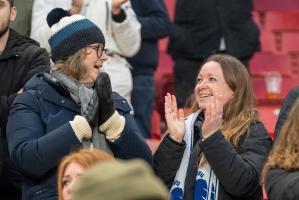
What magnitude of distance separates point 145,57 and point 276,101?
199 centimetres

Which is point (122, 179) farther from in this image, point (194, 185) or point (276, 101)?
point (276, 101)

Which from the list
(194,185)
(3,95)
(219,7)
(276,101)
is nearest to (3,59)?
(3,95)

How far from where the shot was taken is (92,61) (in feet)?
17.9

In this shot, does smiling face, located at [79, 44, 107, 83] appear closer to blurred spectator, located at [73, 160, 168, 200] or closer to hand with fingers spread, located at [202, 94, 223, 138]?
hand with fingers spread, located at [202, 94, 223, 138]

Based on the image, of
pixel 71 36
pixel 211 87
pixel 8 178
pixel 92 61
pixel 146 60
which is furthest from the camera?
pixel 146 60

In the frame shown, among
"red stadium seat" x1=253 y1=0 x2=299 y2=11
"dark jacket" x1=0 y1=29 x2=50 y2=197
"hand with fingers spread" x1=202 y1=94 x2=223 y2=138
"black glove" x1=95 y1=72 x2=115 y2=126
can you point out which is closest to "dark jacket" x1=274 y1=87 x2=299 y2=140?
"hand with fingers spread" x1=202 y1=94 x2=223 y2=138

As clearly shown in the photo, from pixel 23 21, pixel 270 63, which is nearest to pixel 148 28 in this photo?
pixel 23 21

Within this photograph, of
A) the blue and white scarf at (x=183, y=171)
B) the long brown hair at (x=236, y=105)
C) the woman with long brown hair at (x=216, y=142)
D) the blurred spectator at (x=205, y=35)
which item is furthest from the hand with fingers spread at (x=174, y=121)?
the blurred spectator at (x=205, y=35)

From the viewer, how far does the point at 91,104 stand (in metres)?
5.12

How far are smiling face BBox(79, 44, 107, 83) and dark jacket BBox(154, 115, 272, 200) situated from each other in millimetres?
543

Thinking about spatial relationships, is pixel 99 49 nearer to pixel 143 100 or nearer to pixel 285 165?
pixel 285 165

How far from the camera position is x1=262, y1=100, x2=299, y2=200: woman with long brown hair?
469 cm

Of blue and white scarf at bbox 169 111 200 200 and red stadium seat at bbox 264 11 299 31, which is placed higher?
blue and white scarf at bbox 169 111 200 200

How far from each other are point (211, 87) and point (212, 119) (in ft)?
1.63
